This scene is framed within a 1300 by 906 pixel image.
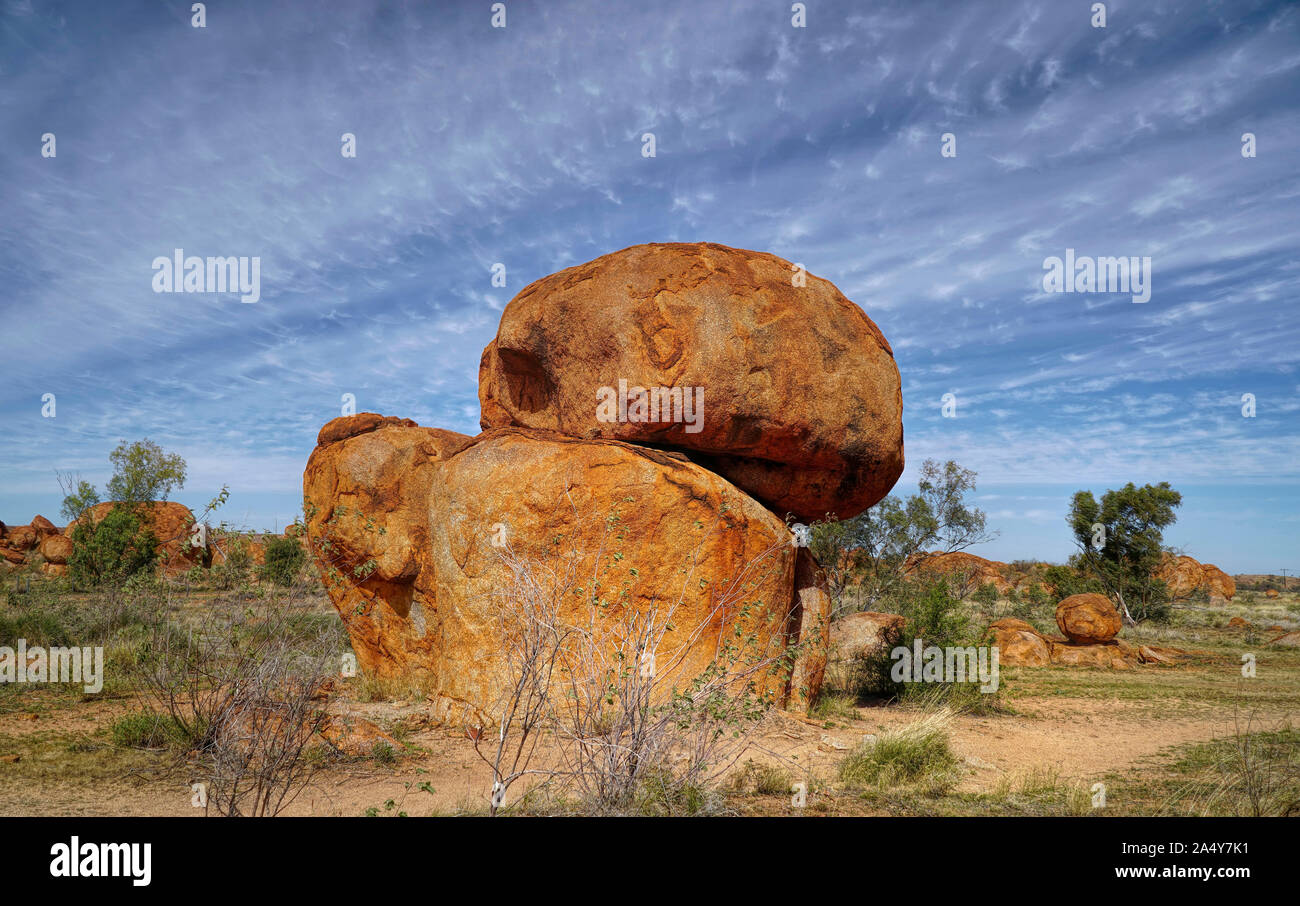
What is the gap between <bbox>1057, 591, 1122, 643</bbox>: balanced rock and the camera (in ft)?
62.8

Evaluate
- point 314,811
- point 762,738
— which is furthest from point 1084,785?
point 314,811

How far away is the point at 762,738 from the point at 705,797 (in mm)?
2945

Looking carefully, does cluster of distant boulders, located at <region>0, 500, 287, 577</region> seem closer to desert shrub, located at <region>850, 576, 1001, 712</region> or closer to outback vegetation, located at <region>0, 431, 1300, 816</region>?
outback vegetation, located at <region>0, 431, 1300, 816</region>

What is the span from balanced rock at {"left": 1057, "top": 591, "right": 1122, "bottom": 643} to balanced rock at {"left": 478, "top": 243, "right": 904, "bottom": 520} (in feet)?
39.4

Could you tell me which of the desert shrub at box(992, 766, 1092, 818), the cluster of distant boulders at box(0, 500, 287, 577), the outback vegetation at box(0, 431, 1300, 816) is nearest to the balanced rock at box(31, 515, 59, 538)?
the cluster of distant boulders at box(0, 500, 287, 577)

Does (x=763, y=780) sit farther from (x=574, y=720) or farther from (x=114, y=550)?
(x=114, y=550)

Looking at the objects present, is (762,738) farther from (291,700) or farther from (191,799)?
(191,799)

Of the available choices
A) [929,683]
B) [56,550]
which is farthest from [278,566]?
[56,550]

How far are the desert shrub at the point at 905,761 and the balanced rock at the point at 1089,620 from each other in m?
13.9

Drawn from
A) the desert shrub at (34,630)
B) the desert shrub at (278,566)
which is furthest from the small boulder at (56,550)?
the desert shrub at (278,566)

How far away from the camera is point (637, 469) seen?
28.2 feet

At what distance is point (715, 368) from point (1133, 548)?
24653 millimetres

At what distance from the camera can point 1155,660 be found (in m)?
17.9
